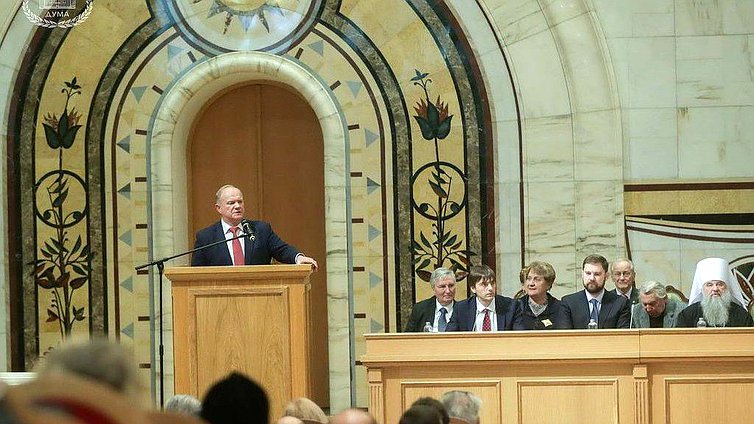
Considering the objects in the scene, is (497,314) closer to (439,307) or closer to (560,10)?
(439,307)

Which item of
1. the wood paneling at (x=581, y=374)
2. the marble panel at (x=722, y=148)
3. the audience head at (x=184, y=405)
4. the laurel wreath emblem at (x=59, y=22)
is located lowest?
the wood paneling at (x=581, y=374)

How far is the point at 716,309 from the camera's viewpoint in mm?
7613

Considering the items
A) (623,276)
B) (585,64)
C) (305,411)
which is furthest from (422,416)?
(585,64)

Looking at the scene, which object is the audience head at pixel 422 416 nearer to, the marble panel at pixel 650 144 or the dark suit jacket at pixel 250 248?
the dark suit jacket at pixel 250 248

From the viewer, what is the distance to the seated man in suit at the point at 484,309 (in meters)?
7.65

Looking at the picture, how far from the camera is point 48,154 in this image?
398 inches

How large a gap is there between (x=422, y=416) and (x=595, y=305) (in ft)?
14.8

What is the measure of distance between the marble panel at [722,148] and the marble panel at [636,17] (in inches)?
31.2

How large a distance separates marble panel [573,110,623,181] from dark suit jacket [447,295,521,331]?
2509 mm

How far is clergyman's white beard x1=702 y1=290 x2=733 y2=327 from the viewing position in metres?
7.53

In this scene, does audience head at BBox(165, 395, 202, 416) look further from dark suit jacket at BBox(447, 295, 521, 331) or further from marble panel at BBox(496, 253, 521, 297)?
marble panel at BBox(496, 253, 521, 297)

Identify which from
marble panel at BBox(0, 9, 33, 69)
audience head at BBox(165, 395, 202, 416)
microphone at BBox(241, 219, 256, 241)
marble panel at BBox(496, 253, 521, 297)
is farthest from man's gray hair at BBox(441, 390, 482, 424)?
marble panel at BBox(0, 9, 33, 69)

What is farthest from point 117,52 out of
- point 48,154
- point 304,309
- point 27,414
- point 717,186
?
point 27,414

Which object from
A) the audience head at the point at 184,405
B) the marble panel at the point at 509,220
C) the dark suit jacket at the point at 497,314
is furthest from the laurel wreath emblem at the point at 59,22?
the audience head at the point at 184,405
